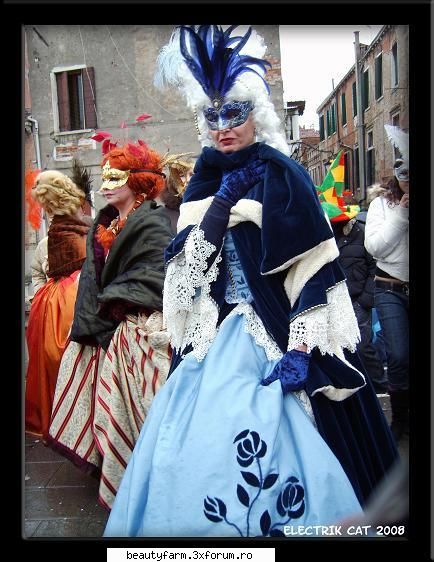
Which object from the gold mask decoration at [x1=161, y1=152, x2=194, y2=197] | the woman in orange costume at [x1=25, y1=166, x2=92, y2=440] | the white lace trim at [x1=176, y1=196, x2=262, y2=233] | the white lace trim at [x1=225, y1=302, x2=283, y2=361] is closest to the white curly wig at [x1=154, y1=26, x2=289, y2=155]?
the white lace trim at [x1=176, y1=196, x2=262, y2=233]

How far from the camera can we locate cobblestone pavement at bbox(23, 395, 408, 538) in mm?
2746

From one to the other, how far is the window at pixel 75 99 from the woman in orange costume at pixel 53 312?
0.81m

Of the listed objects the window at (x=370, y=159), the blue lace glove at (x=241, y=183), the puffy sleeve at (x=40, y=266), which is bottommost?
the puffy sleeve at (x=40, y=266)

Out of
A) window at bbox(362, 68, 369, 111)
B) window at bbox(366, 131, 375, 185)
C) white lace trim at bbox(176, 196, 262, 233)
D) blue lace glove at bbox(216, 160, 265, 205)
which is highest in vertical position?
window at bbox(362, 68, 369, 111)

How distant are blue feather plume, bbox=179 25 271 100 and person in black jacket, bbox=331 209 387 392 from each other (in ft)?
7.10

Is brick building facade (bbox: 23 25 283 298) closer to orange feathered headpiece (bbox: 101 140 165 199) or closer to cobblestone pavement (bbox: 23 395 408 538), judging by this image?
orange feathered headpiece (bbox: 101 140 165 199)

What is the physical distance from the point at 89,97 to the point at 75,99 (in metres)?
0.09

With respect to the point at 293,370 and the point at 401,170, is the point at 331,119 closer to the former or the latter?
the point at 401,170

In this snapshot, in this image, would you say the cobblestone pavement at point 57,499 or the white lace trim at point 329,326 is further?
the cobblestone pavement at point 57,499

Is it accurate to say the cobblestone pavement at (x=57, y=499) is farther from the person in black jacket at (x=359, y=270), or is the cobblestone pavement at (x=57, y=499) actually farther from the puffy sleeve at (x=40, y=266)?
the person in black jacket at (x=359, y=270)

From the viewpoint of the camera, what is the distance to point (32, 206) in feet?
10.3

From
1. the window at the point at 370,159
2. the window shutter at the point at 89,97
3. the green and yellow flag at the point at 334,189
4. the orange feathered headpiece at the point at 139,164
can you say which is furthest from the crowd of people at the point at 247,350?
the orange feathered headpiece at the point at 139,164

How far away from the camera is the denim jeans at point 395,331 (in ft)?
10.5

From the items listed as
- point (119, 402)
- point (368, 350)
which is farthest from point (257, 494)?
point (368, 350)
